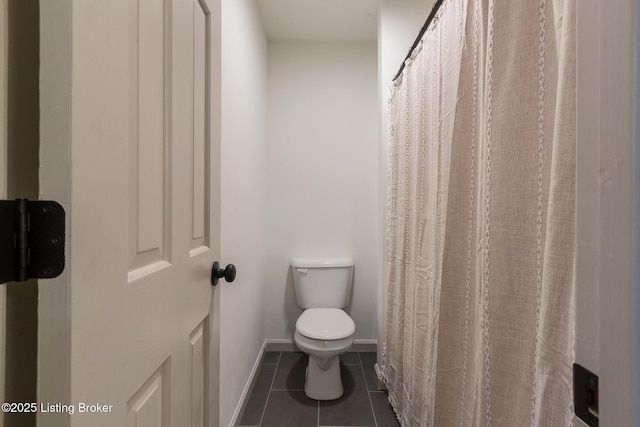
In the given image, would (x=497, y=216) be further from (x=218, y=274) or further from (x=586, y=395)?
(x=218, y=274)

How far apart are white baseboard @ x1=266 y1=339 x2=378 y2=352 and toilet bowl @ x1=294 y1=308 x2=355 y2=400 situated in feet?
1.66

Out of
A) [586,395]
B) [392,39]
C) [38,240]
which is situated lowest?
[586,395]

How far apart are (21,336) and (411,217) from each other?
1240 mm

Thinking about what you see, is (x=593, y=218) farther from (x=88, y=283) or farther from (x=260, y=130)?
(x=260, y=130)

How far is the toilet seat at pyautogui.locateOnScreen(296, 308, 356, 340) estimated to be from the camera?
5.08ft

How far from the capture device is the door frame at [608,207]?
271 mm

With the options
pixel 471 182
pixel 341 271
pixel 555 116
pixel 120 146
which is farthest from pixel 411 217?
pixel 120 146

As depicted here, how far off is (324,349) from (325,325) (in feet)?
0.50

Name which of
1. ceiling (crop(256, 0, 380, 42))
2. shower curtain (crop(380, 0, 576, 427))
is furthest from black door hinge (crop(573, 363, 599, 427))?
ceiling (crop(256, 0, 380, 42))

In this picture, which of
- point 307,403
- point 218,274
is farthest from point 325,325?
point 218,274

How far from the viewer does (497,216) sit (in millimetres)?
661

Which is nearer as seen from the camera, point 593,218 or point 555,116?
point 593,218

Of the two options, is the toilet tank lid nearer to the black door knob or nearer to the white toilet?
the white toilet

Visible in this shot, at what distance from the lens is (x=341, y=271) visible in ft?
6.89
